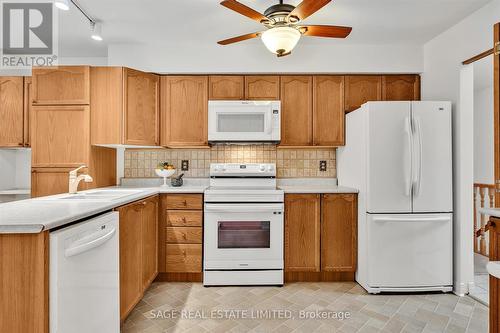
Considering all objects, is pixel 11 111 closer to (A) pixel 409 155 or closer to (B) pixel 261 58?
(B) pixel 261 58

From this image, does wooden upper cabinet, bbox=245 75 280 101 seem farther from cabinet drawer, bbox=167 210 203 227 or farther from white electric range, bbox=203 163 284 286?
cabinet drawer, bbox=167 210 203 227

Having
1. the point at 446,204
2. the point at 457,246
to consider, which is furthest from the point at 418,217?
the point at 457,246

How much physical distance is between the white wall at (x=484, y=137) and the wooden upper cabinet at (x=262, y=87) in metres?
3.51

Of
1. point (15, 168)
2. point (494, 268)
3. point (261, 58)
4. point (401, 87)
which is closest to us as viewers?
point (494, 268)

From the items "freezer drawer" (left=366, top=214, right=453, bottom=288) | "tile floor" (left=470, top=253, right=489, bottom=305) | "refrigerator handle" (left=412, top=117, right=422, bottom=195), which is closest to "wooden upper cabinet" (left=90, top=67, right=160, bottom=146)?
"freezer drawer" (left=366, top=214, right=453, bottom=288)

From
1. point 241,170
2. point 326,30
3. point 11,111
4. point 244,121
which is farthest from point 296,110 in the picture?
point 11,111

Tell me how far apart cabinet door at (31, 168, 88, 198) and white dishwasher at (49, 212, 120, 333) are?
1465 millimetres

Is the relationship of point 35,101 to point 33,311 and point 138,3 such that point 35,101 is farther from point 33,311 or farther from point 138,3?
point 33,311

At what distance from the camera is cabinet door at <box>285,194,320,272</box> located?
107 inches

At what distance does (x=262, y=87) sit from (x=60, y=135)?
7.10 ft

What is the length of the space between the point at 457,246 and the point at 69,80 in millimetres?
4067

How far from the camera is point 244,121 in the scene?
293 centimetres

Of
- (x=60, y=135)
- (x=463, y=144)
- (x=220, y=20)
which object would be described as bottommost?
(x=463, y=144)

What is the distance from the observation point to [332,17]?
2432 millimetres
